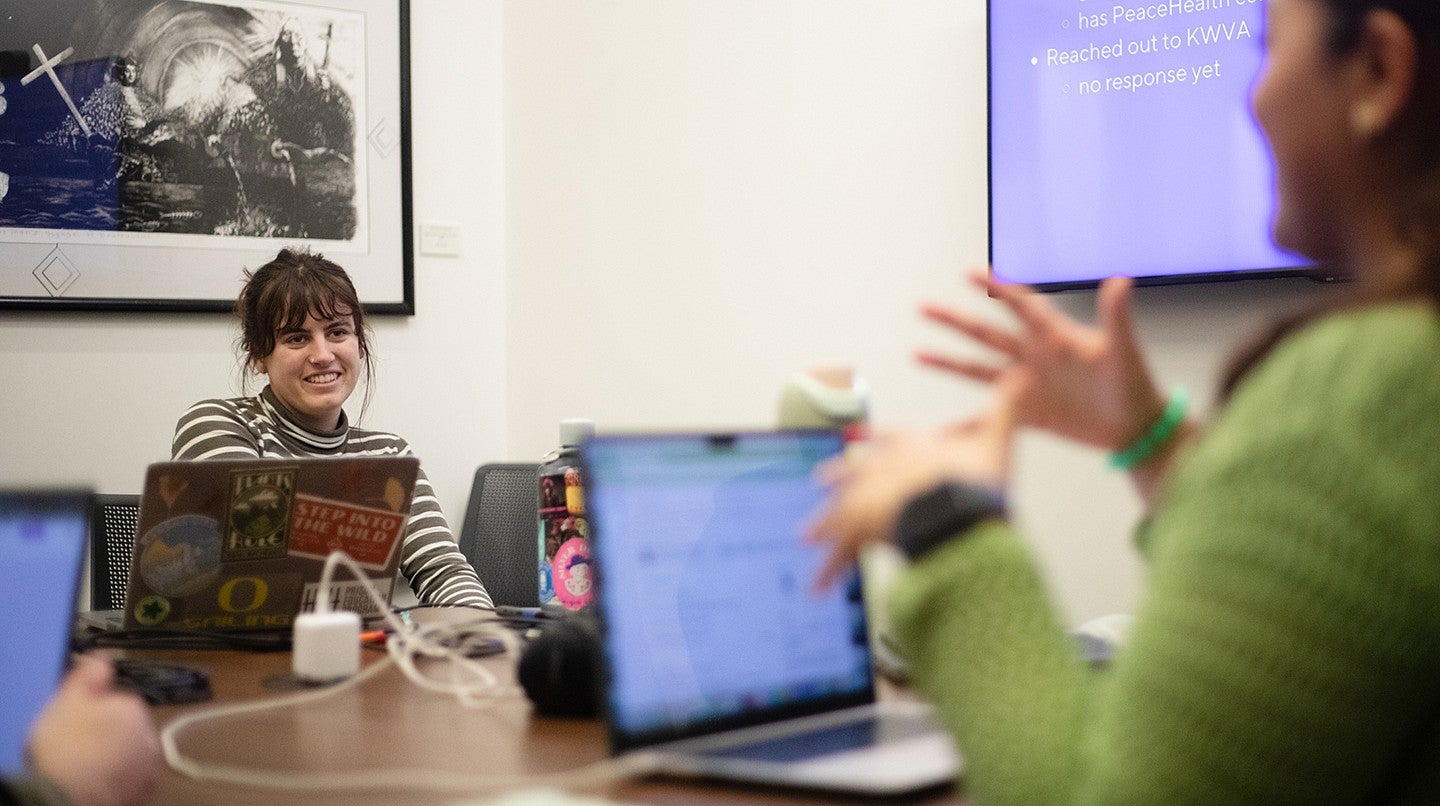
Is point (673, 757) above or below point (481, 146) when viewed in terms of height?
Answer: below

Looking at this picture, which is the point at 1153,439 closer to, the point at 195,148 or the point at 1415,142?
the point at 1415,142

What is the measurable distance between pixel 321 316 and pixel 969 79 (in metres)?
1.45

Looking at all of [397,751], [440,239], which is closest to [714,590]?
[397,751]

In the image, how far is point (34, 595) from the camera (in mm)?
992

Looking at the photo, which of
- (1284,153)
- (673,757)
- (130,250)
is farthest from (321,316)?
(1284,153)

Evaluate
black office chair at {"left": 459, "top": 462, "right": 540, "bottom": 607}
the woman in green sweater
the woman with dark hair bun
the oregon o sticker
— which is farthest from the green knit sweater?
black office chair at {"left": 459, "top": 462, "right": 540, "bottom": 607}

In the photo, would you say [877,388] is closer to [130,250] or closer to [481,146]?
[481,146]

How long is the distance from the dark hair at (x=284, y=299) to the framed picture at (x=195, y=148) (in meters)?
0.61

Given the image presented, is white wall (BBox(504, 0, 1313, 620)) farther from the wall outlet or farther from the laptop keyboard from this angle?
the laptop keyboard

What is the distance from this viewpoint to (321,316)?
2.66 m

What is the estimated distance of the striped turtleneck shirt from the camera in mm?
2238

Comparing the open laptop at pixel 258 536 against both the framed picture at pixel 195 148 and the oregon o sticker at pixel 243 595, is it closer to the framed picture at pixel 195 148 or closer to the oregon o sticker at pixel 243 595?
the oregon o sticker at pixel 243 595

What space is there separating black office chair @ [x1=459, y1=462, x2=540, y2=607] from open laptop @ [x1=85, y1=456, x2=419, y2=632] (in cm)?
137

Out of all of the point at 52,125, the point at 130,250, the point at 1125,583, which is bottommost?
the point at 1125,583
